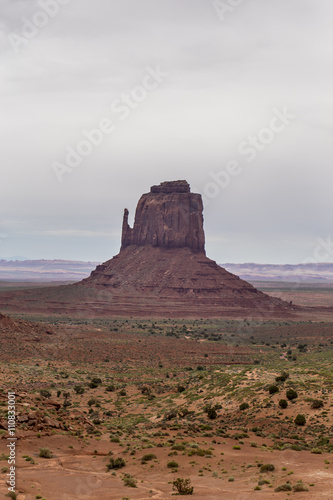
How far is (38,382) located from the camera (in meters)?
43.6

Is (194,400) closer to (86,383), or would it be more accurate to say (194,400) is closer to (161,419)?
(161,419)

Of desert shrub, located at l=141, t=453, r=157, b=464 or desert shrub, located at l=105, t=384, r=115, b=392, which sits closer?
desert shrub, located at l=141, t=453, r=157, b=464

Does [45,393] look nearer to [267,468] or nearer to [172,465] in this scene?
[172,465]

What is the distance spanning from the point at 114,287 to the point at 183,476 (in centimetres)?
12190

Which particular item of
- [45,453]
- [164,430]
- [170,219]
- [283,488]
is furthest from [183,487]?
[170,219]

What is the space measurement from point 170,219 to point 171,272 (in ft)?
61.6

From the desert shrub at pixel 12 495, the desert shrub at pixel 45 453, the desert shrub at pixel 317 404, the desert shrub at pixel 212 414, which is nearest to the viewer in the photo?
the desert shrub at pixel 12 495

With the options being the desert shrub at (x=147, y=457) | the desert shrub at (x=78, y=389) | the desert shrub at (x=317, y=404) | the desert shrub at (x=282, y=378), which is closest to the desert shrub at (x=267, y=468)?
the desert shrub at (x=147, y=457)

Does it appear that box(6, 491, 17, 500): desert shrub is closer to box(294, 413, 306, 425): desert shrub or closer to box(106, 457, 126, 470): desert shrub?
box(106, 457, 126, 470): desert shrub

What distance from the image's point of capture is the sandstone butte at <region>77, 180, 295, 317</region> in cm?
12912

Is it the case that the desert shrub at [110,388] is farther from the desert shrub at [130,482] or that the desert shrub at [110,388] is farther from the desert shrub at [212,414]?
the desert shrub at [130,482]

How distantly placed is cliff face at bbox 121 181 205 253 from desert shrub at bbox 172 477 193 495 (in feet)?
433

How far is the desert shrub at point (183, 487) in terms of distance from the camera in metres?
18.8

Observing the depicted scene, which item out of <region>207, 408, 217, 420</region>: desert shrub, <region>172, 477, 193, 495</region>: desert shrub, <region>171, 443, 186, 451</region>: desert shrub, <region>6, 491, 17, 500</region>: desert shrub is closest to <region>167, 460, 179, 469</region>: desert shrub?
<region>171, 443, 186, 451</region>: desert shrub
